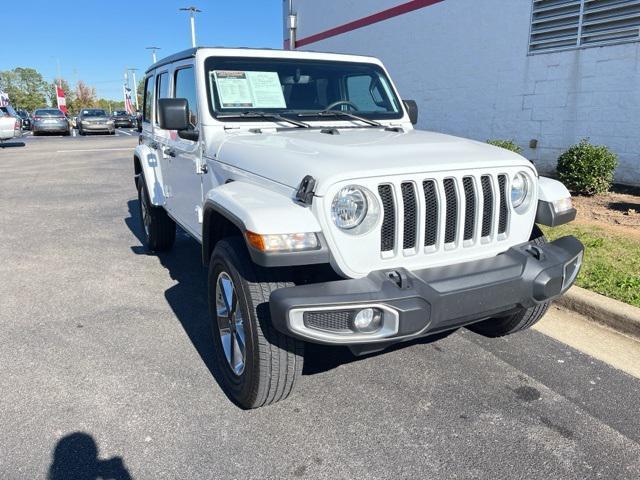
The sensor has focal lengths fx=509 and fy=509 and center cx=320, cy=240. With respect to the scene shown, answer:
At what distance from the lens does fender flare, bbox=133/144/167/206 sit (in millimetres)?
5039

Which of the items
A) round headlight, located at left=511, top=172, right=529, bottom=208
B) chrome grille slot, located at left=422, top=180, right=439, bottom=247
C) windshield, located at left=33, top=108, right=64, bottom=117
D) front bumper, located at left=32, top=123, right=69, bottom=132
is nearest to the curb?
round headlight, located at left=511, top=172, right=529, bottom=208

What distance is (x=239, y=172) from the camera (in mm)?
3008

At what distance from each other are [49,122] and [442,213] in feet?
98.0

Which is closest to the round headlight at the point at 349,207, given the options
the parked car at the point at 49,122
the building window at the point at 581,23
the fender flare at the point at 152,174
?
the fender flare at the point at 152,174

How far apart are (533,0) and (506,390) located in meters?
8.76

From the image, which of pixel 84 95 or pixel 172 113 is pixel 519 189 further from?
pixel 84 95

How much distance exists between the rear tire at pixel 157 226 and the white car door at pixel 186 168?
29.3 inches

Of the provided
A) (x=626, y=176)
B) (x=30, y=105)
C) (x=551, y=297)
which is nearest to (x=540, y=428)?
(x=551, y=297)

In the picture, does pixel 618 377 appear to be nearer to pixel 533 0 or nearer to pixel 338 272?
pixel 338 272

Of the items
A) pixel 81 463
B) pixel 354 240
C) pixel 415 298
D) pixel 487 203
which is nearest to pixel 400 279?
pixel 415 298


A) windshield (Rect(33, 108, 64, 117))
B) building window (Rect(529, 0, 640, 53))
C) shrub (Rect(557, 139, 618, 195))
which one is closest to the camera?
shrub (Rect(557, 139, 618, 195))

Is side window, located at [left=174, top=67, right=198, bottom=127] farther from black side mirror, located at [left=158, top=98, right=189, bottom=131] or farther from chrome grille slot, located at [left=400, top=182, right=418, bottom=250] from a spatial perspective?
chrome grille slot, located at [left=400, top=182, right=418, bottom=250]

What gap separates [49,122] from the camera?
90.1 ft

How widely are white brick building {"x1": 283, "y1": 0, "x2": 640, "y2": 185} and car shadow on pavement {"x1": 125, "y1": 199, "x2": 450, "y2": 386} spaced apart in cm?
666
